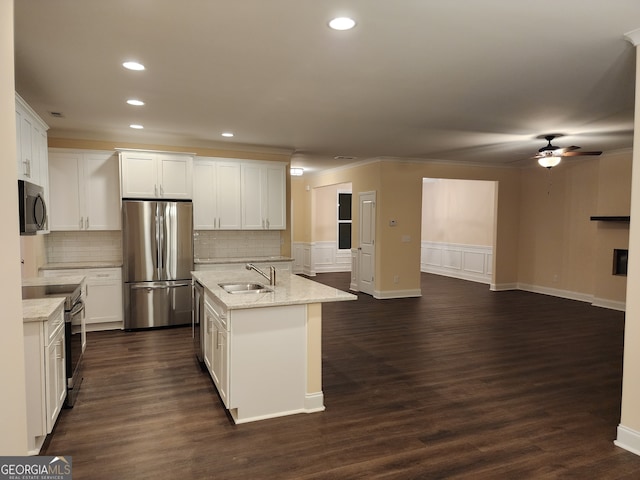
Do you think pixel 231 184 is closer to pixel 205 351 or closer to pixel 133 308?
pixel 133 308

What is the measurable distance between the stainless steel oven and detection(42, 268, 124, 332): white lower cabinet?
1778 mm

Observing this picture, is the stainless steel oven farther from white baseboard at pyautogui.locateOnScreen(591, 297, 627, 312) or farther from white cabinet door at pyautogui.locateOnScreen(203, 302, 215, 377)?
white baseboard at pyautogui.locateOnScreen(591, 297, 627, 312)

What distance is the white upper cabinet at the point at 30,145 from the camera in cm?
371

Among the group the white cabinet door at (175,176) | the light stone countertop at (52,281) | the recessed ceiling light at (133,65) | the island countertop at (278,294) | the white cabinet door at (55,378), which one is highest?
the recessed ceiling light at (133,65)

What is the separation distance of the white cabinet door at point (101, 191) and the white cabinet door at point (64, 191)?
9 centimetres

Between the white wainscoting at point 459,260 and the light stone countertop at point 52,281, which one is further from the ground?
the light stone countertop at point 52,281

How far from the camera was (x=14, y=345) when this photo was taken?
5.70ft

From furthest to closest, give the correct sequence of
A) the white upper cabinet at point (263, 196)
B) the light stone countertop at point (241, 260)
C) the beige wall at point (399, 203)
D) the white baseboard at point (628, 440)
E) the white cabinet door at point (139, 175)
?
the beige wall at point (399, 203) < the white upper cabinet at point (263, 196) < the light stone countertop at point (241, 260) < the white cabinet door at point (139, 175) < the white baseboard at point (628, 440)

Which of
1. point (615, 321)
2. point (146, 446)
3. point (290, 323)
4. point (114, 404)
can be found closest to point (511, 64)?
point (290, 323)

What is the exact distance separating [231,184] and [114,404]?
12.6ft

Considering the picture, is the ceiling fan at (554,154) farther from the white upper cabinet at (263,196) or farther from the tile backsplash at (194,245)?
the tile backsplash at (194,245)

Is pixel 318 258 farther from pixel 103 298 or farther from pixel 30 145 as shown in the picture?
pixel 30 145

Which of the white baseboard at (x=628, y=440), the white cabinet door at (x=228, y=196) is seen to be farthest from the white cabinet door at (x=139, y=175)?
the white baseboard at (x=628, y=440)

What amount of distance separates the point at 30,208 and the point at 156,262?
2.41 m
